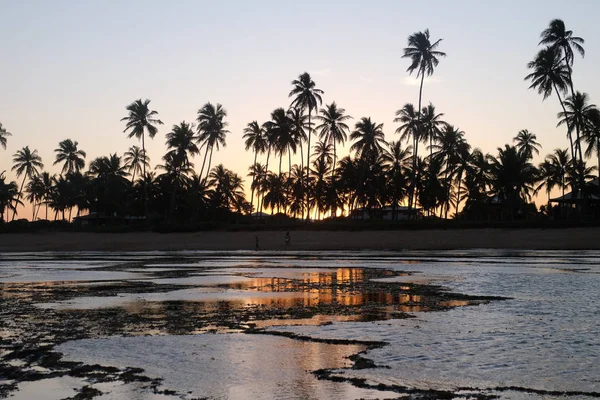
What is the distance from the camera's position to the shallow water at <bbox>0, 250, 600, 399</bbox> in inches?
363

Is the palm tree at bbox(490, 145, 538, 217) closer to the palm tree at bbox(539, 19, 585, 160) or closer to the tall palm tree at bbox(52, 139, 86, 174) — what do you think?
the palm tree at bbox(539, 19, 585, 160)

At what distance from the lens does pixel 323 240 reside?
6206cm

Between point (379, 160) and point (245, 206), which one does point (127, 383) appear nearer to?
point (379, 160)

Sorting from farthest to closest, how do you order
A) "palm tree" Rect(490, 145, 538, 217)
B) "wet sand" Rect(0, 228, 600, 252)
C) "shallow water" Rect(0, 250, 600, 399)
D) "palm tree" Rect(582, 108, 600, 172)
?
"palm tree" Rect(490, 145, 538, 217) → "palm tree" Rect(582, 108, 600, 172) → "wet sand" Rect(0, 228, 600, 252) → "shallow water" Rect(0, 250, 600, 399)

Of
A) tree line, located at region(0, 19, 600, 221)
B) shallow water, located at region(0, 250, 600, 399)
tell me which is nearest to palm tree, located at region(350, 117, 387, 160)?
tree line, located at region(0, 19, 600, 221)

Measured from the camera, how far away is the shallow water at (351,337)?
9.22 metres

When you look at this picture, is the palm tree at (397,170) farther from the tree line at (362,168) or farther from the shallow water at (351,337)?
the shallow water at (351,337)

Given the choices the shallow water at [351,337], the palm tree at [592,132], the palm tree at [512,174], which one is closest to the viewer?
the shallow water at [351,337]

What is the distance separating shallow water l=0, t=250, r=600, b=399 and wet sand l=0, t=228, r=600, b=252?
29628 mm

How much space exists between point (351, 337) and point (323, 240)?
4935cm

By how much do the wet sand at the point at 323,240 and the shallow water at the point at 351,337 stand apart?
29.6m

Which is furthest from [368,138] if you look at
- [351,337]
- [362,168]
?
[351,337]

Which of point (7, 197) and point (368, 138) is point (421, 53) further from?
point (7, 197)

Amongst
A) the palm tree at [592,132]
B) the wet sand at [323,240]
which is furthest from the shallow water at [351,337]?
the palm tree at [592,132]
